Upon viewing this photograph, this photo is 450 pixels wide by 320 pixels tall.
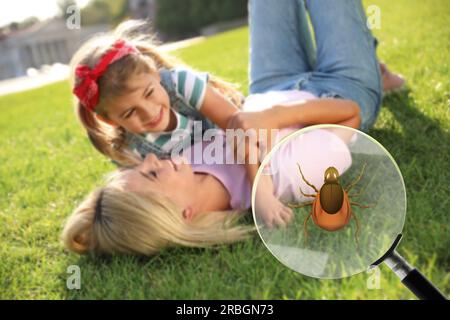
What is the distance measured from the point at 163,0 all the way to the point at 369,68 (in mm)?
34582

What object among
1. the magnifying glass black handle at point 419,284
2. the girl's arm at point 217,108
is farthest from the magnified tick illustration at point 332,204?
the girl's arm at point 217,108

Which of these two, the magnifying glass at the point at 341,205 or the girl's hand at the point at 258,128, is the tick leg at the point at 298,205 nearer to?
the magnifying glass at the point at 341,205

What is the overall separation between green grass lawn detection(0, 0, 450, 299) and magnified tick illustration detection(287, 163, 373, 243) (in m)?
0.37

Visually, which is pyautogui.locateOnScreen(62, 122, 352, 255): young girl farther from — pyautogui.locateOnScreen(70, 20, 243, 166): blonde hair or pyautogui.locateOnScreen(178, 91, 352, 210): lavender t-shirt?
pyautogui.locateOnScreen(178, 91, 352, 210): lavender t-shirt

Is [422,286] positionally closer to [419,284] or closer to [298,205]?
[419,284]

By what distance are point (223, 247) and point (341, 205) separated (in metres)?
0.87

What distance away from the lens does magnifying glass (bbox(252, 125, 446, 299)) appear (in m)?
1.15

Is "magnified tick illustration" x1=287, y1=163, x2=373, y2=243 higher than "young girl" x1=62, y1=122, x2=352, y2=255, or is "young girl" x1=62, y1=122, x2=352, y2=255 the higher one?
"magnified tick illustration" x1=287, y1=163, x2=373, y2=243

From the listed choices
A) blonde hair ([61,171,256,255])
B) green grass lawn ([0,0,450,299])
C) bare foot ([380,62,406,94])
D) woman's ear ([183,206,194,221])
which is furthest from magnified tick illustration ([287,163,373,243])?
bare foot ([380,62,406,94])

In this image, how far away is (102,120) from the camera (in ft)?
8.27

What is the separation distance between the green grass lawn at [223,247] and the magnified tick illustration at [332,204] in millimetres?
373

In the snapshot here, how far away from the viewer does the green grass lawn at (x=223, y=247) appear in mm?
1565

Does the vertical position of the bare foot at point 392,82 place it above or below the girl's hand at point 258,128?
below
